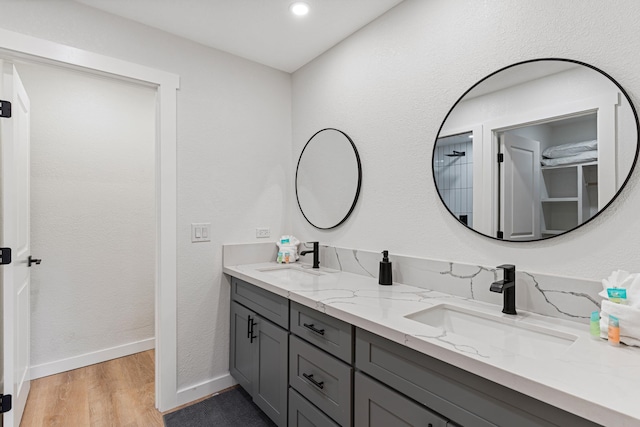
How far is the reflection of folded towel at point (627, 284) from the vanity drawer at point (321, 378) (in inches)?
37.3

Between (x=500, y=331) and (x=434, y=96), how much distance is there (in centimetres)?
116

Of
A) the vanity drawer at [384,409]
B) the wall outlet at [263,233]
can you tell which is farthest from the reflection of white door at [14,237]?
the vanity drawer at [384,409]

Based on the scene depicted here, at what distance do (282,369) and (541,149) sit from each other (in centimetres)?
160

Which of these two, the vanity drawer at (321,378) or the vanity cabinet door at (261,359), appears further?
the vanity cabinet door at (261,359)

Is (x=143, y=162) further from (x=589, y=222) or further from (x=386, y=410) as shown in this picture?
(x=589, y=222)

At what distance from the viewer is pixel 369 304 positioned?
1431 mm

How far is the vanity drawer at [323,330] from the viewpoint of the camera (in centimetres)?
135

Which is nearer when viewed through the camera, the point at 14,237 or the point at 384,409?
the point at 384,409

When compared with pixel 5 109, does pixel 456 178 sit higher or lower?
lower

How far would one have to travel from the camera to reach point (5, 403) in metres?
1.72

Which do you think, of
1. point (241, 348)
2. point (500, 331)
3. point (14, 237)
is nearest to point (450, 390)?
point (500, 331)

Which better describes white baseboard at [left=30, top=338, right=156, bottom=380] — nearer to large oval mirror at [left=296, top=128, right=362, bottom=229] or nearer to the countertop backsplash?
large oval mirror at [left=296, top=128, right=362, bottom=229]

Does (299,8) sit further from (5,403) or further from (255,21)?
(5,403)

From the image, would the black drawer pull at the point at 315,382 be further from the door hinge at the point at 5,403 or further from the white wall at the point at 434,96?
the door hinge at the point at 5,403
